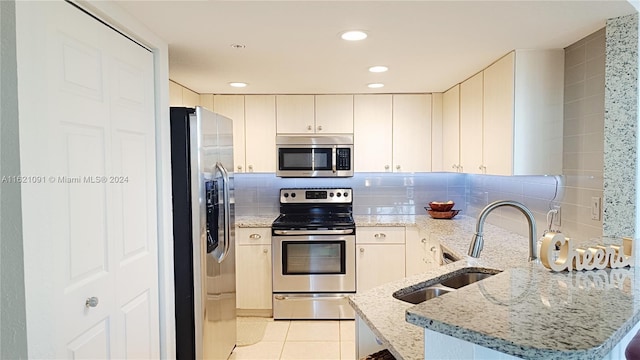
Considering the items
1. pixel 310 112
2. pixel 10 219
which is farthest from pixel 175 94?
pixel 10 219

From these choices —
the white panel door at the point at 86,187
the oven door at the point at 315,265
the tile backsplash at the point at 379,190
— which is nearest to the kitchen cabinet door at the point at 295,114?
the tile backsplash at the point at 379,190

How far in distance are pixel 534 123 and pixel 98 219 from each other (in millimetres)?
2406

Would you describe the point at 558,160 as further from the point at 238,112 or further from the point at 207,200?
the point at 238,112

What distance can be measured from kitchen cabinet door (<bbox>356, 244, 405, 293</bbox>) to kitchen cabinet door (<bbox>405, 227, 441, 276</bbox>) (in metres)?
0.06

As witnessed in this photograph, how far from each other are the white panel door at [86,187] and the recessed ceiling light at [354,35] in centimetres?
103

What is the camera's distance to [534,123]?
248 centimetres

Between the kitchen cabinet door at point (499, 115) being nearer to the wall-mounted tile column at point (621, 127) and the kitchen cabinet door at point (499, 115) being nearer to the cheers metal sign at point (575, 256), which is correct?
the wall-mounted tile column at point (621, 127)

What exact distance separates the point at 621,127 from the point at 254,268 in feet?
9.74

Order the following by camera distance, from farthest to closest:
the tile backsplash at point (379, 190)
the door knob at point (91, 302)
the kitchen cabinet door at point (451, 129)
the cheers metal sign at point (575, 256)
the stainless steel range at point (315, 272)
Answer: the tile backsplash at point (379, 190), the stainless steel range at point (315, 272), the kitchen cabinet door at point (451, 129), the door knob at point (91, 302), the cheers metal sign at point (575, 256)

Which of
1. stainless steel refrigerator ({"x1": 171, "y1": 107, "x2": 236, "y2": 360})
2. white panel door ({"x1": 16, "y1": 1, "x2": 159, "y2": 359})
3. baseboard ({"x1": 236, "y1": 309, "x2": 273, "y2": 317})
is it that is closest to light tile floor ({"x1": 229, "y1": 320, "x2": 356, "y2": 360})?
baseboard ({"x1": 236, "y1": 309, "x2": 273, "y2": 317})

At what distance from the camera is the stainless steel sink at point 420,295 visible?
5.81 feet

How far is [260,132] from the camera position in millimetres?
4008

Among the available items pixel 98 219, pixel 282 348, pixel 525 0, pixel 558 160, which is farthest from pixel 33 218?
pixel 558 160

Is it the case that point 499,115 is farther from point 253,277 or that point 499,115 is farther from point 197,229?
point 253,277
